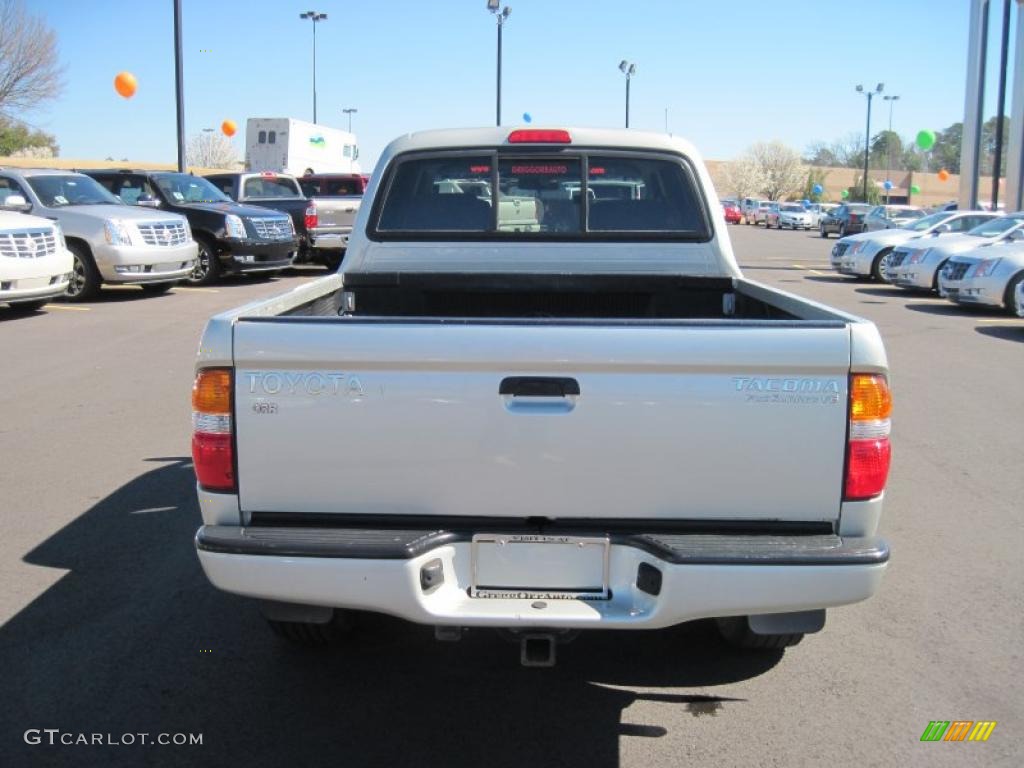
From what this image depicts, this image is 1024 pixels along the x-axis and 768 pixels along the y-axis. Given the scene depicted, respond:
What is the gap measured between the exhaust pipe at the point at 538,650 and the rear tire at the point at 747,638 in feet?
3.58

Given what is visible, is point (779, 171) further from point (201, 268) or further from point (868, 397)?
point (868, 397)

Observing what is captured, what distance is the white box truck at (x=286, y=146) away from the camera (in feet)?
112

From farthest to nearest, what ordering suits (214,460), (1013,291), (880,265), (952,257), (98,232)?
(880,265) < (952,257) < (1013,291) < (98,232) < (214,460)

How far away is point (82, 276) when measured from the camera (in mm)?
15070

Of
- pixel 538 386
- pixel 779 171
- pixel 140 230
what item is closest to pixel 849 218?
pixel 140 230

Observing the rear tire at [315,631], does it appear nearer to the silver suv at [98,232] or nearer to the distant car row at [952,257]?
the silver suv at [98,232]

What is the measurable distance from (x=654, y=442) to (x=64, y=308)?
44.7 ft

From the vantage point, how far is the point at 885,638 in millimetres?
4270

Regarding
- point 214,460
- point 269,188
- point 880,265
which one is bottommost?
point 214,460

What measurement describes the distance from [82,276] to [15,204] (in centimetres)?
163

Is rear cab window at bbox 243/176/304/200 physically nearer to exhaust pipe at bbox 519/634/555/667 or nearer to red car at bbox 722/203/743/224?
exhaust pipe at bbox 519/634/555/667

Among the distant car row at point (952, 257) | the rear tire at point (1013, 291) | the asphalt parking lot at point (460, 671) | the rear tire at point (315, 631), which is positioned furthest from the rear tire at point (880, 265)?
the rear tire at point (315, 631)

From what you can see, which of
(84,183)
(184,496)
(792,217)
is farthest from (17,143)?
(184,496)

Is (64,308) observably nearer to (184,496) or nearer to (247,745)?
(184,496)
